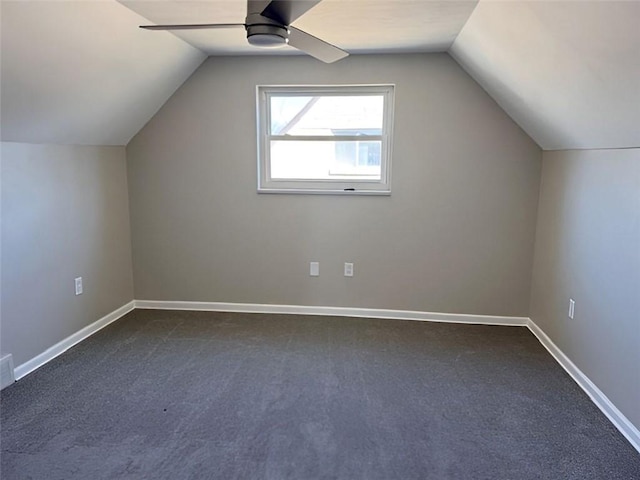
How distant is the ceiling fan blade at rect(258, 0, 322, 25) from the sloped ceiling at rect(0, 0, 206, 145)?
0.97 meters

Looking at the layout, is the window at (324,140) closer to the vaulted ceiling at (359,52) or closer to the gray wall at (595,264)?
the vaulted ceiling at (359,52)

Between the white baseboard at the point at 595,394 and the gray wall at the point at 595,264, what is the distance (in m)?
0.03

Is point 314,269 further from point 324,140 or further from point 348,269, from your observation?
point 324,140

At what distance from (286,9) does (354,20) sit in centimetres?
106

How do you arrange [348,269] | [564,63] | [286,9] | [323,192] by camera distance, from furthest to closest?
[348,269], [323,192], [564,63], [286,9]

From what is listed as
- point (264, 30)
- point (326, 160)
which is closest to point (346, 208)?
point (326, 160)

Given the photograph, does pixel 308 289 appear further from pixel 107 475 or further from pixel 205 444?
pixel 107 475

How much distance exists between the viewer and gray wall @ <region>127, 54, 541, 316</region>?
3359mm

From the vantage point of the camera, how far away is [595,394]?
→ 243 centimetres

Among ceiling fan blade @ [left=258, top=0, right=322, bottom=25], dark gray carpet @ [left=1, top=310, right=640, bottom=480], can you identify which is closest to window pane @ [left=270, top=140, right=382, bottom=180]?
dark gray carpet @ [left=1, top=310, right=640, bottom=480]

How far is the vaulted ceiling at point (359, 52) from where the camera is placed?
1.79 m

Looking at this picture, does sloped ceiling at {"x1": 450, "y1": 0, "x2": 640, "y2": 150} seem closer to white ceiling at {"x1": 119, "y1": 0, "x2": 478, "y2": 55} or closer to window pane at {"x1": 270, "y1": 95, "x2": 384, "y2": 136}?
white ceiling at {"x1": 119, "y1": 0, "x2": 478, "y2": 55}

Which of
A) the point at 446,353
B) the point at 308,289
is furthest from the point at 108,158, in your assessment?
the point at 446,353

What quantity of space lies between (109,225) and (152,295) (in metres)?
0.75
